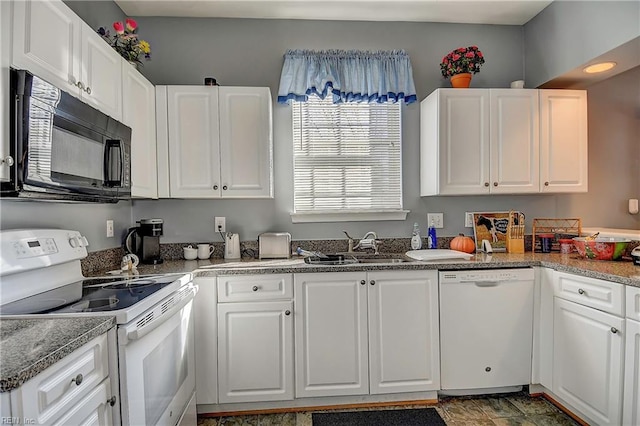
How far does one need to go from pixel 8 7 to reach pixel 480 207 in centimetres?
291

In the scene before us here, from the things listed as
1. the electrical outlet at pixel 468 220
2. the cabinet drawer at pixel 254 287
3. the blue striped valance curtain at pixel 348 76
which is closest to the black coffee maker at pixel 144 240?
the cabinet drawer at pixel 254 287

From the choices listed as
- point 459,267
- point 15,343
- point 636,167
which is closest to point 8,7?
point 15,343

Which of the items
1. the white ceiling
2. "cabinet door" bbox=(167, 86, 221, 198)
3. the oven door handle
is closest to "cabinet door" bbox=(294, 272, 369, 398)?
the oven door handle

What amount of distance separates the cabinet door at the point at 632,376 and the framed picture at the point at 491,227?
1.14m

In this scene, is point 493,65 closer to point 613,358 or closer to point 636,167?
point 636,167

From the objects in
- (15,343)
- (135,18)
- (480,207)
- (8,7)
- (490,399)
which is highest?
(135,18)

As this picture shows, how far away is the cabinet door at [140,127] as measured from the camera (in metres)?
2.09

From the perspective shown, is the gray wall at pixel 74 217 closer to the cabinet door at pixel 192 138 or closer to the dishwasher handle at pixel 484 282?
the cabinet door at pixel 192 138

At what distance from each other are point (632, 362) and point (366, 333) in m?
1.26

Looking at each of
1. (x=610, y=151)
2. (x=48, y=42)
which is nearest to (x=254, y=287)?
(x=48, y=42)

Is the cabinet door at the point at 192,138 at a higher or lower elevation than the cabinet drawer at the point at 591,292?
higher

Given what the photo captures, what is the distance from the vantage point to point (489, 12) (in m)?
2.71

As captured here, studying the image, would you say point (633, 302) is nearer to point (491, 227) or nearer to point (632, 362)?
point (632, 362)

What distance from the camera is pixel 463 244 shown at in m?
2.66
